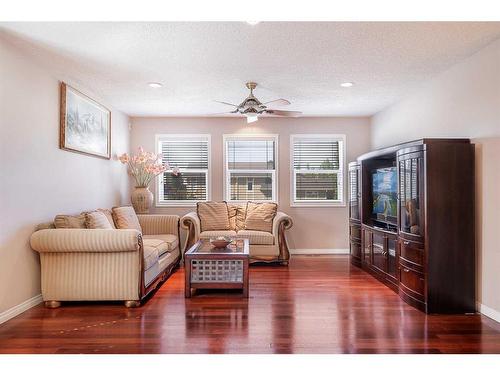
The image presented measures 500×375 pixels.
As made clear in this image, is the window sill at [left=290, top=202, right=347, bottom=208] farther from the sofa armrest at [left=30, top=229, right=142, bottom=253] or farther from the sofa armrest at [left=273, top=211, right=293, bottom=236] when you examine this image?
the sofa armrest at [left=30, top=229, right=142, bottom=253]

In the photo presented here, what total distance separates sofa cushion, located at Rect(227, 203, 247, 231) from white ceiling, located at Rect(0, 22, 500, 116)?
1.89 metres

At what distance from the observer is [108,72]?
12.1 feet

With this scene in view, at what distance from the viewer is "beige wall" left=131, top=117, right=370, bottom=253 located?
596 centimetres

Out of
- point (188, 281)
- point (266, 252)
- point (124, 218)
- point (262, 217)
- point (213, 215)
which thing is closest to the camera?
point (188, 281)

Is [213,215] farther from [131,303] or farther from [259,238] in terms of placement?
[131,303]

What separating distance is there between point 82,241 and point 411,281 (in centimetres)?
319

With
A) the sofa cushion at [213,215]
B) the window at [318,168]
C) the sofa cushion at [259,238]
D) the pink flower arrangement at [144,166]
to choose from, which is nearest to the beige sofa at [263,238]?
the sofa cushion at [259,238]

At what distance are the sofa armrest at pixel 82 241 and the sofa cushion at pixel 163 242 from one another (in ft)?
2.69

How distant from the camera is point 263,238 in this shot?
5027 millimetres

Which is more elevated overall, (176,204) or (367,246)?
(176,204)

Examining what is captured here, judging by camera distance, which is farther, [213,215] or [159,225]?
[213,215]

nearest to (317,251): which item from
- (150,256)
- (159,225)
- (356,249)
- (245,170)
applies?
(356,249)

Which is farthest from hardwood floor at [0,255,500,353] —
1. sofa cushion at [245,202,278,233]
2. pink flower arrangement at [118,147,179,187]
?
pink flower arrangement at [118,147,179,187]
